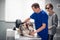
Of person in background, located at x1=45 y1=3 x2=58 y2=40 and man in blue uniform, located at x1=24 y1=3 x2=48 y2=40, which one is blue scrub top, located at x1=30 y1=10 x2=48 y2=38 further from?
person in background, located at x1=45 y1=3 x2=58 y2=40

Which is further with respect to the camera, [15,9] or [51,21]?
[15,9]

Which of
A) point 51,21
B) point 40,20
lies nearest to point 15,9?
point 51,21

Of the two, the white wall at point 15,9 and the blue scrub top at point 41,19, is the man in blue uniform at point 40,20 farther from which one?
the white wall at point 15,9

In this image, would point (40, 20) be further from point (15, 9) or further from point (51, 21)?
point (15, 9)

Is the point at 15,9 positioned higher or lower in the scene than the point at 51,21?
higher

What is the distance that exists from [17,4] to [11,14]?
300 mm

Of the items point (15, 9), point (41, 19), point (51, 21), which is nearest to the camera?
point (41, 19)

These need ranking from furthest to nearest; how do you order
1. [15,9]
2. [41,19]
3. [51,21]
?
[15,9], [51,21], [41,19]

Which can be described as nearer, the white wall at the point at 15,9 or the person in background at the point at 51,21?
the person in background at the point at 51,21

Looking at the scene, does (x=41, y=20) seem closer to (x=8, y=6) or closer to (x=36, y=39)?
(x=36, y=39)

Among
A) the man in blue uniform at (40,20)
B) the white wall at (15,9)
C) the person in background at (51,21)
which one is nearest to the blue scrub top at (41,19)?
the man in blue uniform at (40,20)

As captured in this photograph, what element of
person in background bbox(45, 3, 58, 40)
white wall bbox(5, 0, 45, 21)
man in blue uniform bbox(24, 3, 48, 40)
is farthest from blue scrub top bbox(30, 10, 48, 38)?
white wall bbox(5, 0, 45, 21)

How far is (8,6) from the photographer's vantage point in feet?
13.3

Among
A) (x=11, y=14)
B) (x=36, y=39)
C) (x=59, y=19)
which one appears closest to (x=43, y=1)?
(x=59, y=19)
